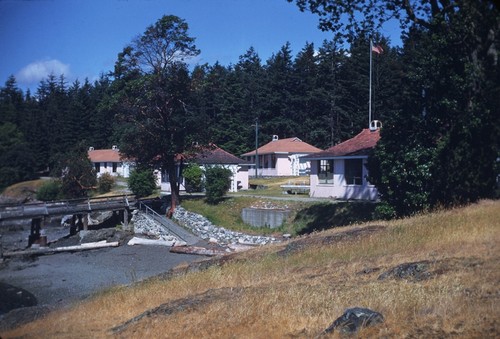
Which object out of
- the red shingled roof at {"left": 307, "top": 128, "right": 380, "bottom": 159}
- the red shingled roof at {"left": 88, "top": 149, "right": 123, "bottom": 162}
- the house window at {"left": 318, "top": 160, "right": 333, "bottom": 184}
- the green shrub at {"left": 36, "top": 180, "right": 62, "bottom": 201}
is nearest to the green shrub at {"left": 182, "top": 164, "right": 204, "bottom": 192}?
the red shingled roof at {"left": 88, "top": 149, "right": 123, "bottom": 162}

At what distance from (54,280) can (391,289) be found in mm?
17384

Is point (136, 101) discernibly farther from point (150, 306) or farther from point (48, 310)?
point (150, 306)

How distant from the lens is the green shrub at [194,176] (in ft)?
137

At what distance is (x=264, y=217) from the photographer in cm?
3123

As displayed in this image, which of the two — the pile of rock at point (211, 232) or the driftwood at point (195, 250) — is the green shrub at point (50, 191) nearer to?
the driftwood at point (195, 250)

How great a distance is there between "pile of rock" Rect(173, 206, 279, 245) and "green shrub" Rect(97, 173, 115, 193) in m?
7.75

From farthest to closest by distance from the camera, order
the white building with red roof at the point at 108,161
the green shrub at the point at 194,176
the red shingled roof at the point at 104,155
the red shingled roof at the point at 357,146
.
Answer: the green shrub at the point at 194,176 < the red shingled roof at the point at 104,155 < the white building with red roof at the point at 108,161 < the red shingled roof at the point at 357,146

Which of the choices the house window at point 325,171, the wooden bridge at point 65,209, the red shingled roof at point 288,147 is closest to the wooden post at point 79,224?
the wooden bridge at point 65,209

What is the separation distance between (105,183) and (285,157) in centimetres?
2325

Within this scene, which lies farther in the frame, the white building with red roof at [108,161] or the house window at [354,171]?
the white building with red roof at [108,161]

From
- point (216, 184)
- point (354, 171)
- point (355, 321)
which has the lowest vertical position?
point (355, 321)

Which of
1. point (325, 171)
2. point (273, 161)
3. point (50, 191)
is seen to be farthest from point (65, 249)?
point (273, 161)

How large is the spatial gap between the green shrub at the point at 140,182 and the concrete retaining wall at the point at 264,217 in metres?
10.6

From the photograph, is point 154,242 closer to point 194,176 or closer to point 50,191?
point 50,191
